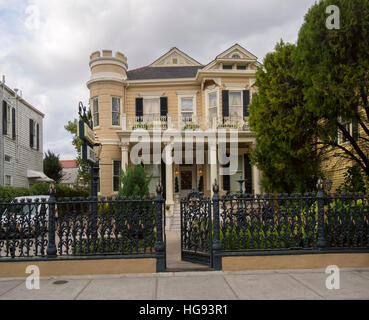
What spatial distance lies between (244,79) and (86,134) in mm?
13879

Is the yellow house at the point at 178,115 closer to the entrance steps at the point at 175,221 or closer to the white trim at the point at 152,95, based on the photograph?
the white trim at the point at 152,95

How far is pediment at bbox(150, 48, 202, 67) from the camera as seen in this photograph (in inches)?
889

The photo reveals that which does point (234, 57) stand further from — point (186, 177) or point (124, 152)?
point (124, 152)

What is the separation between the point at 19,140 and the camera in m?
20.9

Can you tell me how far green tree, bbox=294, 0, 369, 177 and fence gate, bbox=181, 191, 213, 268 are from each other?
11.3 feet

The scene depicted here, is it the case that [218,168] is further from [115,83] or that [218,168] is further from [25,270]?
[25,270]

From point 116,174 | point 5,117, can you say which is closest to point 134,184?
point 116,174

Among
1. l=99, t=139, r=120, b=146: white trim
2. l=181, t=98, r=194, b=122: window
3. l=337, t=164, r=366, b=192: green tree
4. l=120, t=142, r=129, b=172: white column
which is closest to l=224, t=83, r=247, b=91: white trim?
l=181, t=98, r=194, b=122: window

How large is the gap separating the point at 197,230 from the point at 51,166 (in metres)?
28.6

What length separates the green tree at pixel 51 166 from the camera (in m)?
32.4

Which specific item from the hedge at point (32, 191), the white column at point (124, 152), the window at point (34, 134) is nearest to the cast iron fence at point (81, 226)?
the hedge at point (32, 191)

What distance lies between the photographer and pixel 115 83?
19.3m

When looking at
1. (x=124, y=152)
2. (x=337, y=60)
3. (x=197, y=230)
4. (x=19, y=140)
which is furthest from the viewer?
(x=19, y=140)

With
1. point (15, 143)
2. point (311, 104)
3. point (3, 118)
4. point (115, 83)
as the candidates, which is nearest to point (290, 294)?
point (311, 104)
